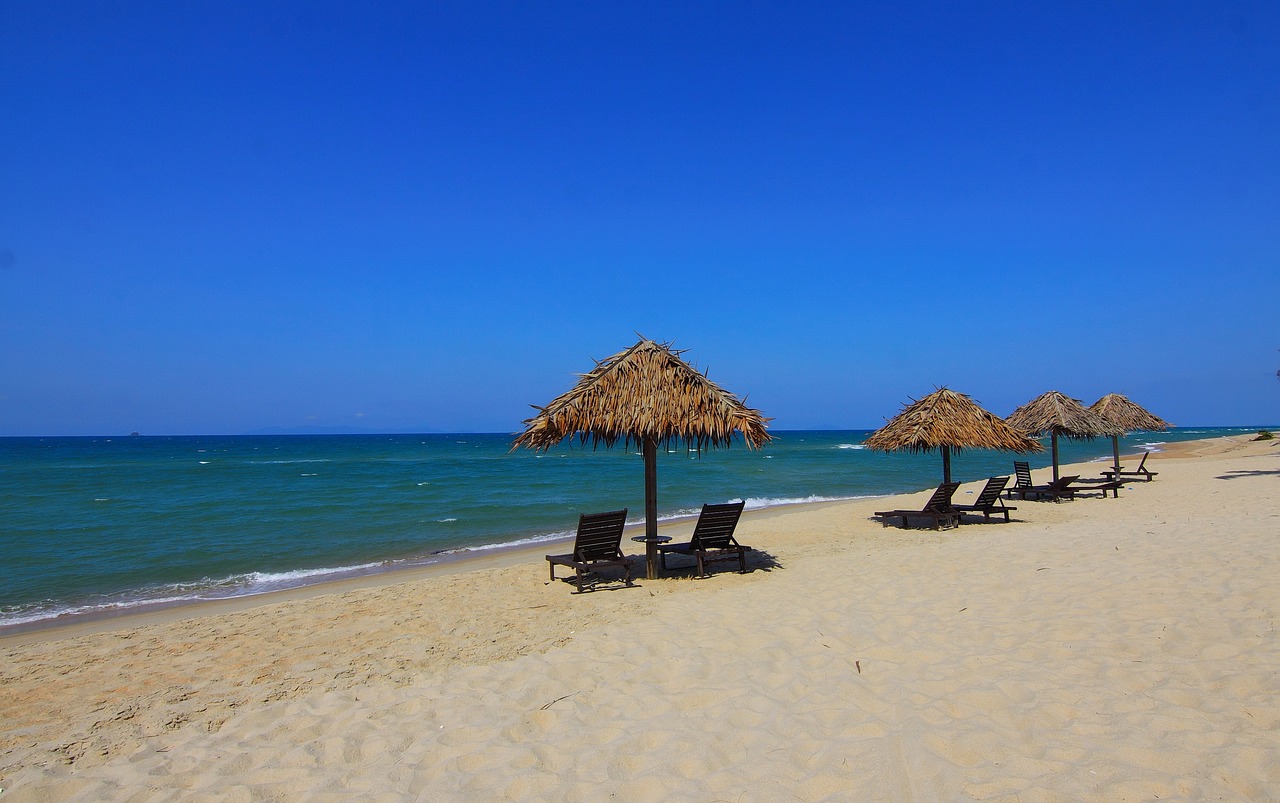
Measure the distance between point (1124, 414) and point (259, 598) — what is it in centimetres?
2222

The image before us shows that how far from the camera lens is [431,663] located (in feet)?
18.4

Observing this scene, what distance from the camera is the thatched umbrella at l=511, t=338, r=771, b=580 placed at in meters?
8.06

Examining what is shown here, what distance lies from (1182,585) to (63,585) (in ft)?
50.4

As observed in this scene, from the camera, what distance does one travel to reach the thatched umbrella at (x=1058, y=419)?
1703 cm

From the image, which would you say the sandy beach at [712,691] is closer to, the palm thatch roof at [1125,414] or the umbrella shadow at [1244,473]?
the palm thatch roof at [1125,414]

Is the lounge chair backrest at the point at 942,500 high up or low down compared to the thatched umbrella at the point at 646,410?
down

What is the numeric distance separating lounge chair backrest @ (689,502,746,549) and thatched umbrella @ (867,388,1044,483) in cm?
533

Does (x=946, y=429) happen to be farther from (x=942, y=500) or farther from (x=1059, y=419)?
(x=1059, y=419)

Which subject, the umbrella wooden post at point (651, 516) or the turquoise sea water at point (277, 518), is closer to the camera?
the umbrella wooden post at point (651, 516)

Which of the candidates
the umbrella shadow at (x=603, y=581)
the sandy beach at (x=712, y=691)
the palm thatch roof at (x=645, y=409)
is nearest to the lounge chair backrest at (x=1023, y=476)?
the sandy beach at (x=712, y=691)

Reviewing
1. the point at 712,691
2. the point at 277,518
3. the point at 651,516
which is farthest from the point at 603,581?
the point at 277,518

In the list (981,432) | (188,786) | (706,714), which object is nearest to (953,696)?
(706,714)

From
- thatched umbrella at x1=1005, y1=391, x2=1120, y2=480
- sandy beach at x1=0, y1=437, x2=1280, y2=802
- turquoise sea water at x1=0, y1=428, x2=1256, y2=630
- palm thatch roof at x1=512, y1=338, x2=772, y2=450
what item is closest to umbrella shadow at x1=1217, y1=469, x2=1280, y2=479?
thatched umbrella at x1=1005, y1=391, x2=1120, y2=480

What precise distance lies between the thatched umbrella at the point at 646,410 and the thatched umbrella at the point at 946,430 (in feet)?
17.9
